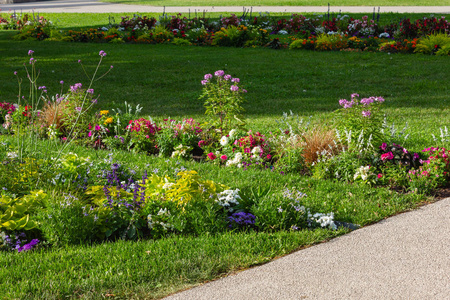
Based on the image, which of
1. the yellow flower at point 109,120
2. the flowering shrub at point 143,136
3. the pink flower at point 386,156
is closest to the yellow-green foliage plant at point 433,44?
the pink flower at point 386,156

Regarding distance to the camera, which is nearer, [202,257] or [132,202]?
[202,257]

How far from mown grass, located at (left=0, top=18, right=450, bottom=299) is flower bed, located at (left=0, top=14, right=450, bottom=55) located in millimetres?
781

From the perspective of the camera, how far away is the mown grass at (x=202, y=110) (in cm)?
319

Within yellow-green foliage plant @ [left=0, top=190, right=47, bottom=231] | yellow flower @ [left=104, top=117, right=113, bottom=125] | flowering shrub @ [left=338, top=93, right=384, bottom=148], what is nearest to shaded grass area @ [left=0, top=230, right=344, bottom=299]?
yellow-green foliage plant @ [left=0, top=190, right=47, bottom=231]

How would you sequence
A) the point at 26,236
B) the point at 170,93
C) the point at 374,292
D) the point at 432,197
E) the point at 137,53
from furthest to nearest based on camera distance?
the point at 137,53
the point at 170,93
the point at 432,197
the point at 26,236
the point at 374,292

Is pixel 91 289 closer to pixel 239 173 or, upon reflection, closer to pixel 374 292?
pixel 374 292

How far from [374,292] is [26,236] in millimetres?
2524

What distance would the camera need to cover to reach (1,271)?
3215 millimetres

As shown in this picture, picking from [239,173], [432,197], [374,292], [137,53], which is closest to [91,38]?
[137,53]

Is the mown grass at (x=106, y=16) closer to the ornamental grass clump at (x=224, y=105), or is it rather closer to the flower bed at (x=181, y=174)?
the ornamental grass clump at (x=224, y=105)

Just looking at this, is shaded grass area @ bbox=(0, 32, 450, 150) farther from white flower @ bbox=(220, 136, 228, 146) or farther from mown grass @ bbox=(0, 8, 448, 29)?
mown grass @ bbox=(0, 8, 448, 29)

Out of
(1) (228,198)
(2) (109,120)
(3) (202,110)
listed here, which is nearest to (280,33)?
(3) (202,110)

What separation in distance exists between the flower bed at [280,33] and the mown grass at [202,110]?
0.78 m

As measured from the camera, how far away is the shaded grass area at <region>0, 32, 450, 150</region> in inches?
299
